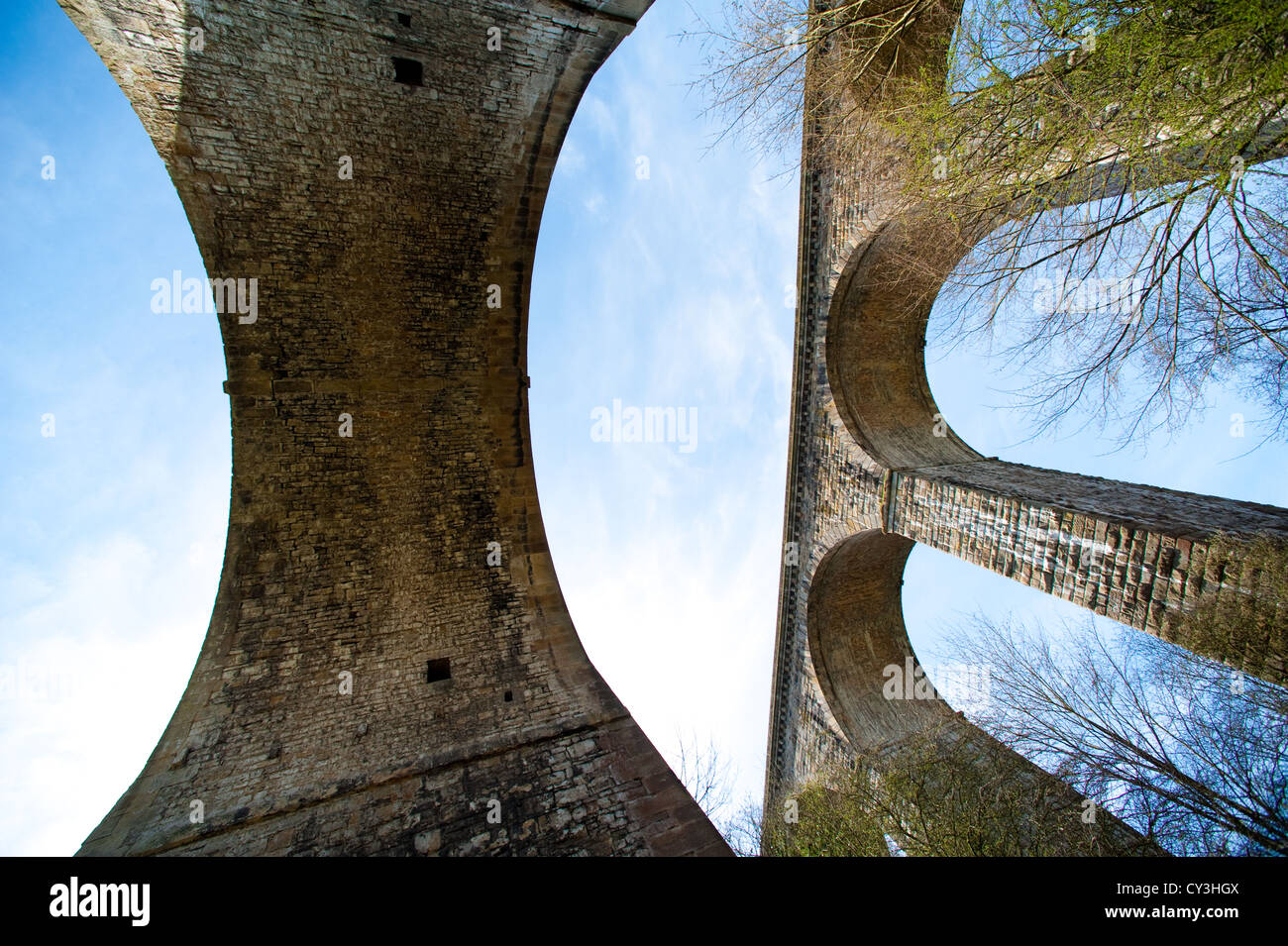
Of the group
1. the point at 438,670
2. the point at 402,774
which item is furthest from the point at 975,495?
the point at 402,774

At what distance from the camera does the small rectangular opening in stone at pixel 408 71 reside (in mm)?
6582

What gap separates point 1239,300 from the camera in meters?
4.47

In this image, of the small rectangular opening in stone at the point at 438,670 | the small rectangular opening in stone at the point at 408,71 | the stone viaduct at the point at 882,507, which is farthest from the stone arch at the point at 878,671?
the small rectangular opening in stone at the point at 408,71

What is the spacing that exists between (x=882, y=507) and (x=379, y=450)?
783 centimetres

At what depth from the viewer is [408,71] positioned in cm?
665

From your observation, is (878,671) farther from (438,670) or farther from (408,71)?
(408,71)

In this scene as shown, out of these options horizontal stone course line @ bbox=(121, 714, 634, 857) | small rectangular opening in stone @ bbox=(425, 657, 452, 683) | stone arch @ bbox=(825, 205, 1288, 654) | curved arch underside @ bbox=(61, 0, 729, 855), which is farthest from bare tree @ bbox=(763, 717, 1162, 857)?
small rectangular opening in stone @ bbox=(425, 657, 452, 683)

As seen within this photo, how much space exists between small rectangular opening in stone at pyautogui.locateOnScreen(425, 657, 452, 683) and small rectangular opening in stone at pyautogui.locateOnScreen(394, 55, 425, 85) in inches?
309

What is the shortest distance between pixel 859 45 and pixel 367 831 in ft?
38.1

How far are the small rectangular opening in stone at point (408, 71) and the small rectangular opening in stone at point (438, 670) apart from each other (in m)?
7.86

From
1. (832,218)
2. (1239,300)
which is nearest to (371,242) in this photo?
(832,218)

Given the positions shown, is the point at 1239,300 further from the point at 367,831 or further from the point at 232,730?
the point at 232,730

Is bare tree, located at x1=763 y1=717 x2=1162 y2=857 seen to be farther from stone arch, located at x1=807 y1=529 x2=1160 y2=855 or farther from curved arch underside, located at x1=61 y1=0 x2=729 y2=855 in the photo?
curved arch underside, located at x1=61 y1=0 x2=729 y2=855

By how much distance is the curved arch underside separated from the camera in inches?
215
